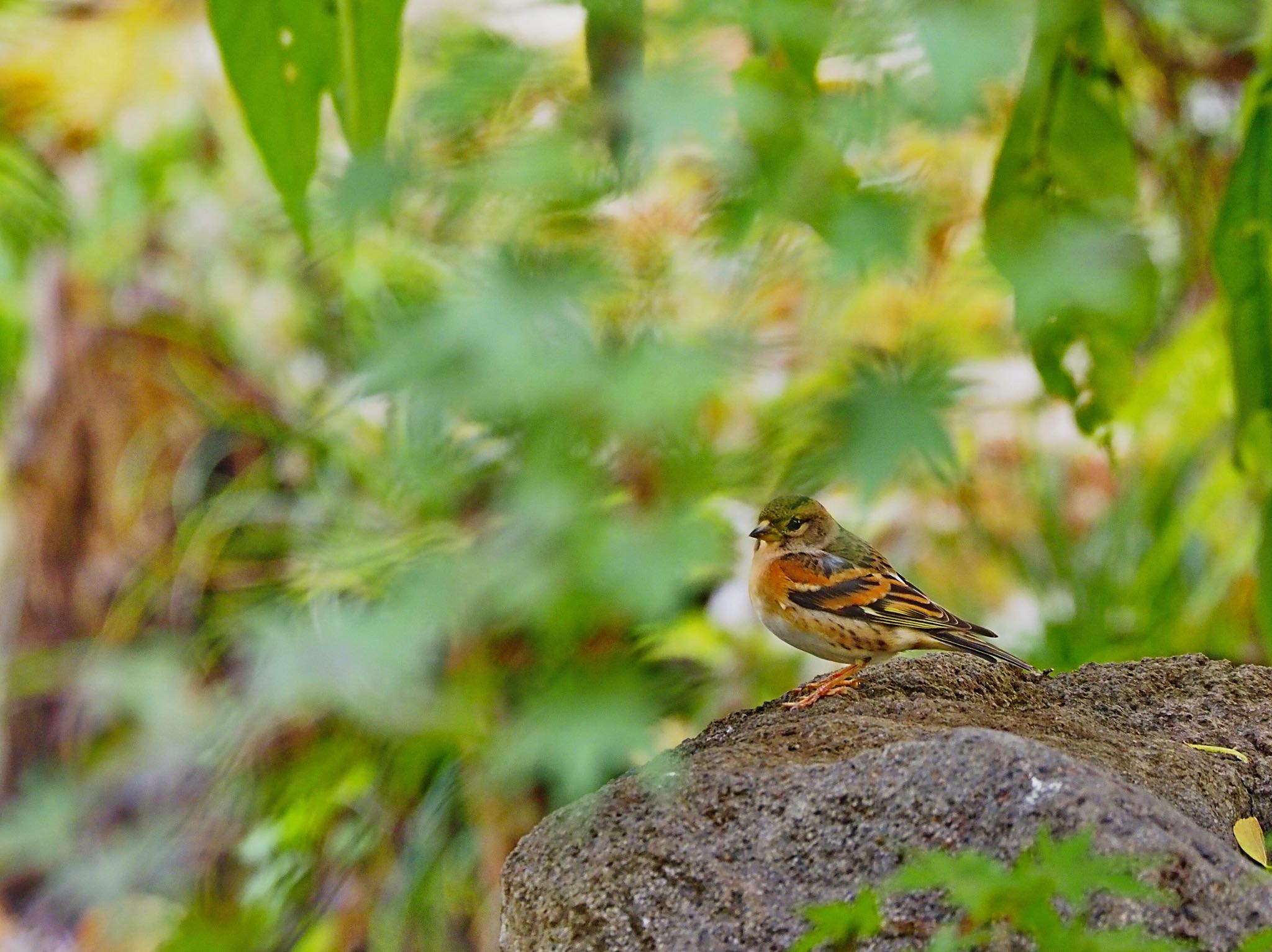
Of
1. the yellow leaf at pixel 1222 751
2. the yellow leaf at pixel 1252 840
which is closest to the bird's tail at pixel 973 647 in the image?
the yellow leaf at pixel 1222 751

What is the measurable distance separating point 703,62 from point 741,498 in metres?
0.27

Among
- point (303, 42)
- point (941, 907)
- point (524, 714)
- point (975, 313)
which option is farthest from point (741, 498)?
Result: point (975, 313)

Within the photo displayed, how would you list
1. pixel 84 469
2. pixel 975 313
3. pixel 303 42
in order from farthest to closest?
1. pixel 84 469
2. pixel 975 313
3. pixel 303 42

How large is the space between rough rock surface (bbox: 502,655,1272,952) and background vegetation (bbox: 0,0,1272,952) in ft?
0.42

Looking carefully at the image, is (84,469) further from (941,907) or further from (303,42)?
(941,907)

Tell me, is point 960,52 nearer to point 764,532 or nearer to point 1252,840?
point 1252,840

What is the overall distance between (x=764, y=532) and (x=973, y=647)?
39cm

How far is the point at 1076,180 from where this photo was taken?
6.75 feet

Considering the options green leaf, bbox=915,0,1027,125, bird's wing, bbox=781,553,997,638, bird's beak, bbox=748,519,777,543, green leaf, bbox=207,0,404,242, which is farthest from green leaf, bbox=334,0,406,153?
bird's wing, bbox=781,553,997,638

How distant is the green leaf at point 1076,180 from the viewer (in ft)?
6.21

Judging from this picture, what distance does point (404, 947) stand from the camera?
2.86m

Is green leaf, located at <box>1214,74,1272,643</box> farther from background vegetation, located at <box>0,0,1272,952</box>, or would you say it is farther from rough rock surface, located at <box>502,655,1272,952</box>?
rough rock surface, located at <box>502,655,1272,952</box>

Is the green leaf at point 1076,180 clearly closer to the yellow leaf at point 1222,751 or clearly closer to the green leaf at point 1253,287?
the green leaf at point 1253,287

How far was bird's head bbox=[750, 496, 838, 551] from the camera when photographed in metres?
2.34
